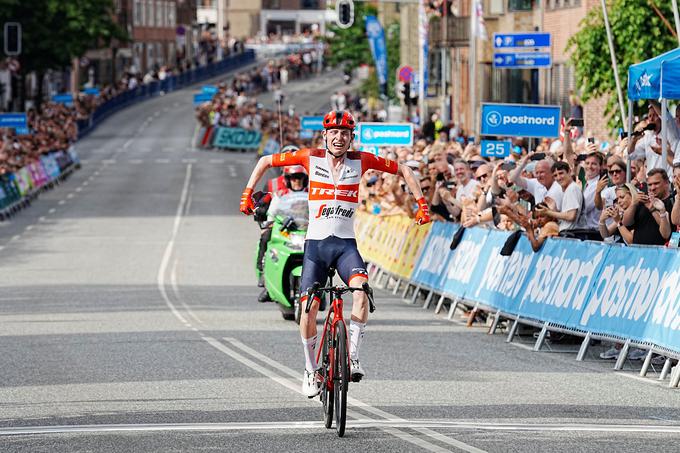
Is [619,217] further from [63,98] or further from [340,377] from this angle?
[63,98]

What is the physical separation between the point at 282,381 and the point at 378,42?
59133 mm

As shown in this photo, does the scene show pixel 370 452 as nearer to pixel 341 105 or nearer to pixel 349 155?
pixel 349 155

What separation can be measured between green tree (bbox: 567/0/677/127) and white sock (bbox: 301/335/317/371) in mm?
Answer: 17618

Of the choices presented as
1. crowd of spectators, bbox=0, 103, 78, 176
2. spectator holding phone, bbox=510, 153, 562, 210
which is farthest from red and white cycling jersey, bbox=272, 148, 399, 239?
crowd of spectators, bbox=0, 103, 78, 176

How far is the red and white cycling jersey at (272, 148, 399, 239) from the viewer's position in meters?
12.9

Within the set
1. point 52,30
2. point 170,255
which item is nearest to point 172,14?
point 52,30

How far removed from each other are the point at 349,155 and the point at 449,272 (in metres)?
9.66

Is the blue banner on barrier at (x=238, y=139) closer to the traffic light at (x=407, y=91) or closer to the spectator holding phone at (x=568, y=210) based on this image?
the traffic light at (x=407, y=91)

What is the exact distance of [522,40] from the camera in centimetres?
3098

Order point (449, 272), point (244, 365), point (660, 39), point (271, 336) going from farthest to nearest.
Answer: point (660, 39)
point (449, 272)
point (271, 336)
point (244, 365)

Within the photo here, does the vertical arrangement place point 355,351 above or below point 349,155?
below

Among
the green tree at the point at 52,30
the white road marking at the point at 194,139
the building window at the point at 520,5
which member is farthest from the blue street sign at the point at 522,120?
the white road marking at the point at 194,139

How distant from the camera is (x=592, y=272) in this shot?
1709 cm

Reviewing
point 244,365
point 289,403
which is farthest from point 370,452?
point 244,365
